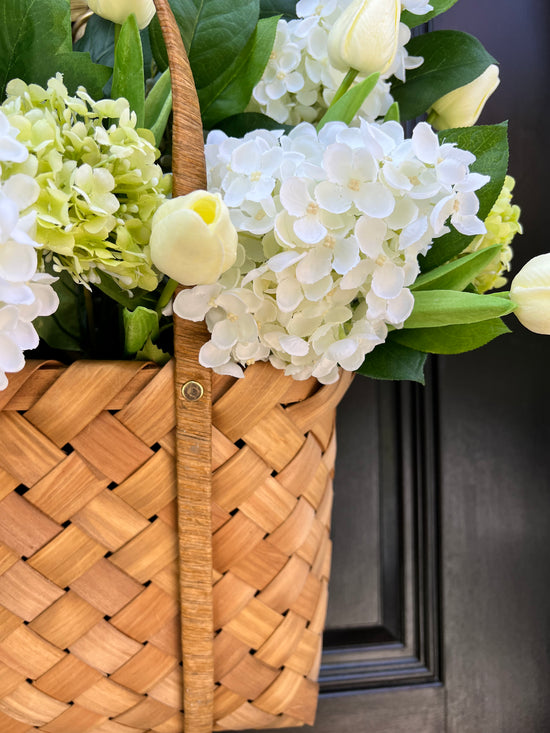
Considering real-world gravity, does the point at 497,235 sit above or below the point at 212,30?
below

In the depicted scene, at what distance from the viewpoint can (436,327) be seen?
453 mm

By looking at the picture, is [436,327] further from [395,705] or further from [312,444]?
[395,705]

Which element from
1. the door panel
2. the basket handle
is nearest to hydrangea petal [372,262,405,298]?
the basket handle

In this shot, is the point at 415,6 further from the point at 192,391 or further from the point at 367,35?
the point at 192,391

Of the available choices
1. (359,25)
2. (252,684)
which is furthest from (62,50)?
(252,684)

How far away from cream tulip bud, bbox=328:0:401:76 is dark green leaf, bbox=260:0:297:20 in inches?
5.6

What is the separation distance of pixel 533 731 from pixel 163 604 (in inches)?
25.4

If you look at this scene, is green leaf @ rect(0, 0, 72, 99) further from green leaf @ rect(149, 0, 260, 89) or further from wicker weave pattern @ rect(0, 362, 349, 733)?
wicker weave pattern @ rect(0, 362, 349, 733)

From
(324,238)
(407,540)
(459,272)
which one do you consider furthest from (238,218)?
(407,540)

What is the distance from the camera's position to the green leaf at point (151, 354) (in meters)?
0.40

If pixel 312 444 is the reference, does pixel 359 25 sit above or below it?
above

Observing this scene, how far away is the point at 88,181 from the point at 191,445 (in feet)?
0.51

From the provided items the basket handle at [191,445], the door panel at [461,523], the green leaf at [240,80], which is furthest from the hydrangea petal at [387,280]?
the door panel at [461,523]

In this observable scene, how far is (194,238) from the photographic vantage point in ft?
1.04
